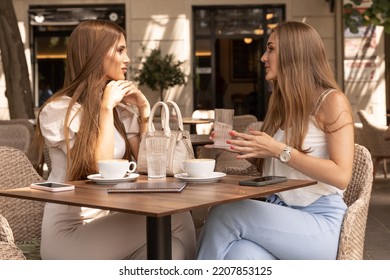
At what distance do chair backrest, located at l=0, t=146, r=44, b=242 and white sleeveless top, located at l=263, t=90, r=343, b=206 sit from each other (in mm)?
977

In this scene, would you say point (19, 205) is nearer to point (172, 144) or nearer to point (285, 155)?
point (172, 144)

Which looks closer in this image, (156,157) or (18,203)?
(156,157)

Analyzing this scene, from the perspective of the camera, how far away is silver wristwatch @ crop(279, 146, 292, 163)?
240 cm

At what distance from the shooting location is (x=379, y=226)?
5523mm

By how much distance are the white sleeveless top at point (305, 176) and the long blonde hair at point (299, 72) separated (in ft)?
0.12

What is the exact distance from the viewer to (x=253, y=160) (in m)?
2.86

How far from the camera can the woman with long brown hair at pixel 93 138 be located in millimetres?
2430

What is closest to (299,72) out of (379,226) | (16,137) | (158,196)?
(158,196)

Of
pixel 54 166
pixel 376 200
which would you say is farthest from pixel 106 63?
pixel 376 200

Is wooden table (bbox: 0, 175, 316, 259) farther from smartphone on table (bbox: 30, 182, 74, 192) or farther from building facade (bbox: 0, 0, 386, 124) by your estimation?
building facade (bbox: 0, 0, 386, 124)

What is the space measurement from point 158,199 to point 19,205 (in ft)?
3.45

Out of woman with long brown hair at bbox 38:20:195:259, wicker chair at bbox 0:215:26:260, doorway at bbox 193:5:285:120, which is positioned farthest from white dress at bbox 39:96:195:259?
doorway at bbox 193:5:285:120

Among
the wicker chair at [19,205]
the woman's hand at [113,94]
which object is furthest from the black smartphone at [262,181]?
the wicker chair at [19,205]
